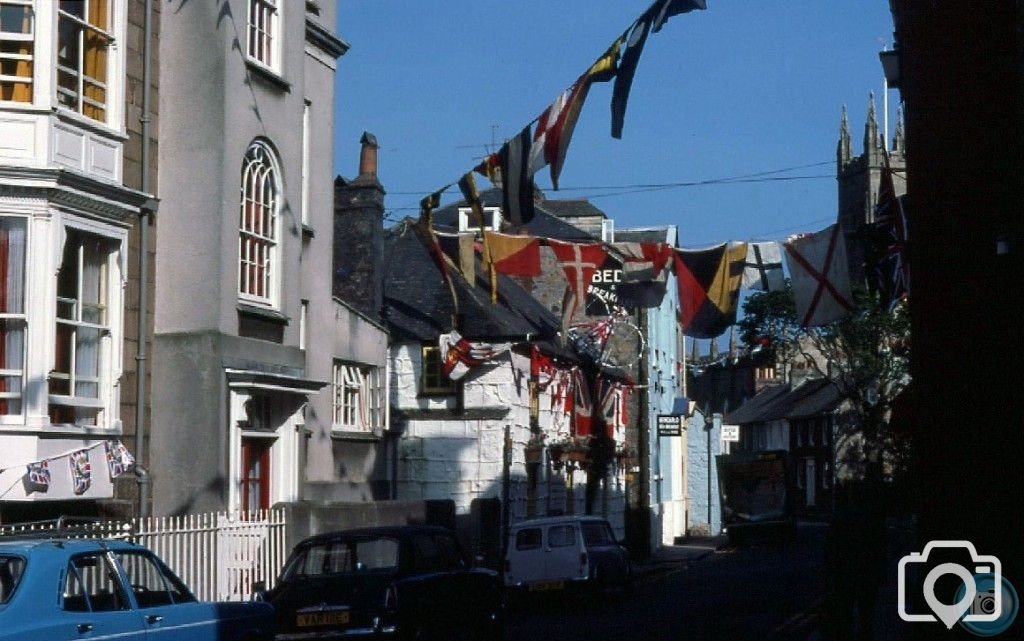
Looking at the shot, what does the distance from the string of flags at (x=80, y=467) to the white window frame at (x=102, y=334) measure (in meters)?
0.43

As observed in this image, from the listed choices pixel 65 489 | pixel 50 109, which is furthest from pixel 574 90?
pixel 65 489

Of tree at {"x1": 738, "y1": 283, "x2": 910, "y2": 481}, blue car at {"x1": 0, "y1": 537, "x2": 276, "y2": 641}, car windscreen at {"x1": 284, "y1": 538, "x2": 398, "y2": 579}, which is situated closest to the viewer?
blue car at {"x1": 0, "y1": 537, "x2": 276, "y2": 641}

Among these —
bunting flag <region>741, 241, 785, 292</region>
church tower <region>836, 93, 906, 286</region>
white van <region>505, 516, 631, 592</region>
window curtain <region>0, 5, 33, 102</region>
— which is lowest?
white van <region>505, 516, 631, 592</region>

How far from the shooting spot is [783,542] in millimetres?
54875

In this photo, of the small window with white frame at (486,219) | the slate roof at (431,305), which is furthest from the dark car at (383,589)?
the small window with white frame at (486,219)

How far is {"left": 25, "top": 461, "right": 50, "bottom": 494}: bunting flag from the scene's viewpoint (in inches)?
685

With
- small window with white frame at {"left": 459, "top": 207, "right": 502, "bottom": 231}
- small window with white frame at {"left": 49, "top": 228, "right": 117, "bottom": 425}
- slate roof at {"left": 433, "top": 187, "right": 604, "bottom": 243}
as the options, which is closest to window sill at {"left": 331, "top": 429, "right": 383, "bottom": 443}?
small window with white frame at {"left": 49, "top": 228, "right": 117, "bottom": 425}

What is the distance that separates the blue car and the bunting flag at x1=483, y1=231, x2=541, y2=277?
571 inches

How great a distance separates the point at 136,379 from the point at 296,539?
12.6ft

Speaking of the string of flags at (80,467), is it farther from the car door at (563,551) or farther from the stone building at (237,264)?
the car door at (563,551)

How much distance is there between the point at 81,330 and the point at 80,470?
6.13 ft

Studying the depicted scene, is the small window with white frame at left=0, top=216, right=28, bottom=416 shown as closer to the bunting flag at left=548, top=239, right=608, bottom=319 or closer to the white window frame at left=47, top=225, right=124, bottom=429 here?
the white window frame at left=47, top=225, right=124, bottom=429

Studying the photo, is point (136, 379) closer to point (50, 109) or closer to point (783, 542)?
point (50, 109)

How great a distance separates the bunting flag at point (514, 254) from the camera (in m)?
27.8
